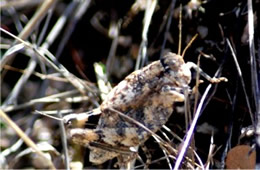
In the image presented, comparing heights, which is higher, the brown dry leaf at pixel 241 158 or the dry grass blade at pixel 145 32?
the dry grass blade at pixel 145 32

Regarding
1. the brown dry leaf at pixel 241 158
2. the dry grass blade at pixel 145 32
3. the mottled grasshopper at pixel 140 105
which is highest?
the dry grass blade at pixel 145 32

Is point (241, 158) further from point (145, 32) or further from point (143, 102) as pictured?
point (145, 32)

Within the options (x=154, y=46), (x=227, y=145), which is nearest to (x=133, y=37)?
(x=154, y=46)

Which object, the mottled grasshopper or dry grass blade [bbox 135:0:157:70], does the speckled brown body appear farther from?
dry grass blade [bbox 135:0:157:70]

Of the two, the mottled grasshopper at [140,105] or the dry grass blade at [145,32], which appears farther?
the dry grass blade at [145,32]

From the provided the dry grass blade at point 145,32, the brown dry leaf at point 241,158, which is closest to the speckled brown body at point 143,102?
the brown dry leaf at point 241,158

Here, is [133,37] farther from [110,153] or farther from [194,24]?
[110,153]

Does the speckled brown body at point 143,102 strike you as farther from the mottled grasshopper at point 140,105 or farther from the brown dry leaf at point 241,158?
the brown dry leaf at point 241,158
